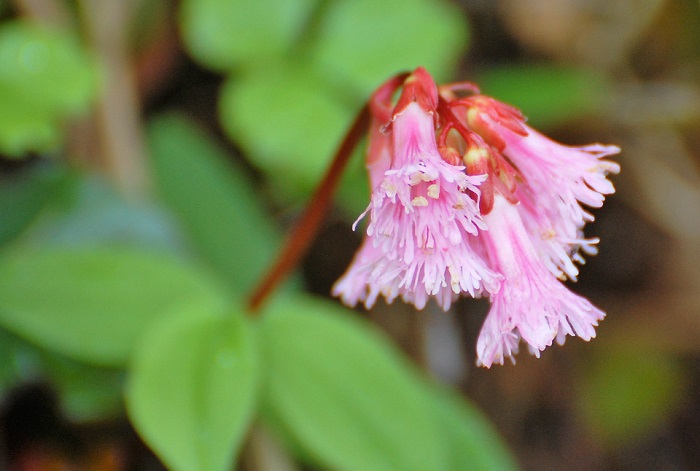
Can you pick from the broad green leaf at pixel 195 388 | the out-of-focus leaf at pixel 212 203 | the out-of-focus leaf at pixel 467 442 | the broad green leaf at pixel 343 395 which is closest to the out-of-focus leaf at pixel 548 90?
the out-of-focus leaf at pixel 212 203

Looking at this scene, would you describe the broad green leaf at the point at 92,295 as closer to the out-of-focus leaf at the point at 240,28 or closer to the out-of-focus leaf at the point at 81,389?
the out-of-focus leaf at the point at 81,389

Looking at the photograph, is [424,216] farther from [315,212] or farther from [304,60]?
[304,60]

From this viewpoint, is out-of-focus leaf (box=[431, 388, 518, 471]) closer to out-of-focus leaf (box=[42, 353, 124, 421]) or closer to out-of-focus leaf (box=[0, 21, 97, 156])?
out-of-focus leaf (box=[42, 353, 124, 421])

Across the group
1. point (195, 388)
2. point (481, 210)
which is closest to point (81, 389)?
point (195, 388)

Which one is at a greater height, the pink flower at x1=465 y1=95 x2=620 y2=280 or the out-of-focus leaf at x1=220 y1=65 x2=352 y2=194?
the pink flower at x1=465 y1=95 x2=620 y2=280

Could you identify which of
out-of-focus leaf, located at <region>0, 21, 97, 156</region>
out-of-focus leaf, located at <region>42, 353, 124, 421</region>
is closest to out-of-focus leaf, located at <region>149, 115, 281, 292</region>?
out-of-focus leaf, located at <region>0, 21, 97, 156</region>

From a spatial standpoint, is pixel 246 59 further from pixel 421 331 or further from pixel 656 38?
pixel 656 38
